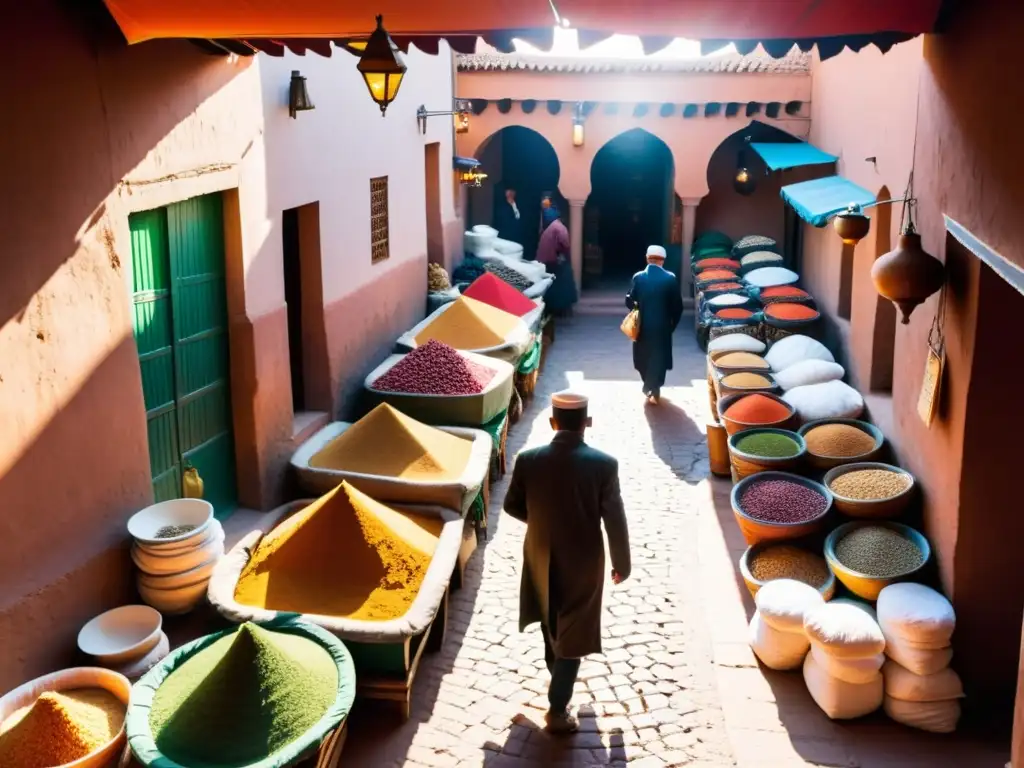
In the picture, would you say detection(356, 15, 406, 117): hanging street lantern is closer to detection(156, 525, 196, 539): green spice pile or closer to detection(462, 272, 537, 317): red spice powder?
detection(156, 525, 196, 539): green spice pile

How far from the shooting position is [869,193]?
1006 centimetres

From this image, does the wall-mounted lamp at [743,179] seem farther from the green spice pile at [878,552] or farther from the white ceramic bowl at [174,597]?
the white ceramic bowl at [174,597]

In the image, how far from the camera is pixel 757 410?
8344 mm

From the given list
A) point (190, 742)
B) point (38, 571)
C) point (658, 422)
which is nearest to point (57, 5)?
point (38, 571)

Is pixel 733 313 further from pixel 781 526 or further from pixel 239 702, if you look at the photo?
pixel 239 702

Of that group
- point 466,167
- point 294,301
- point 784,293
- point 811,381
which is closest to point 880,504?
point 811,381

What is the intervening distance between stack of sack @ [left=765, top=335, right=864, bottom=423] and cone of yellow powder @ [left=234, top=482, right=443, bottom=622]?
12.4 feet

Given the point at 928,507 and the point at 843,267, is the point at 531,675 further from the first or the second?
the point at 843,267

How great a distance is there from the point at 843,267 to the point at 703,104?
19.5 ft

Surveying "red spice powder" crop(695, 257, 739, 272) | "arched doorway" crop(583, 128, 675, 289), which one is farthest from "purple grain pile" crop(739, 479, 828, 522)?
"arched doorway" crop(583, 128, 675, 289)

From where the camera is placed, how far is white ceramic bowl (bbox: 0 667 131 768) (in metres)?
4.09

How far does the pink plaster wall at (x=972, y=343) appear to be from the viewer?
14.5ft

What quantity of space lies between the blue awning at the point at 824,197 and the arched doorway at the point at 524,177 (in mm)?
8760

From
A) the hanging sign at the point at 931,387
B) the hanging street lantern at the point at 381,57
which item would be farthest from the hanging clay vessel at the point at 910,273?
the hanging street lantern at the point at 381,57
